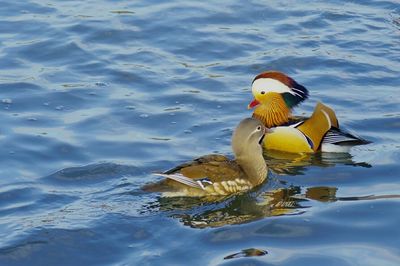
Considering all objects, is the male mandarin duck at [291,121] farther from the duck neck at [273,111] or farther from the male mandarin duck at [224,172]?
the male mandarin duck at [224,172]

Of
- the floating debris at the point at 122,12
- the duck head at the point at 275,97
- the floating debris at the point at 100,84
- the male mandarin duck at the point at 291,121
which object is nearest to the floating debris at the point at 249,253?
the male mandarin duck at the point at 291,121

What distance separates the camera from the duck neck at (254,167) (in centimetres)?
1064

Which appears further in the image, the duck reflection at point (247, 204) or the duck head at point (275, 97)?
the duck head at point (275, 97)

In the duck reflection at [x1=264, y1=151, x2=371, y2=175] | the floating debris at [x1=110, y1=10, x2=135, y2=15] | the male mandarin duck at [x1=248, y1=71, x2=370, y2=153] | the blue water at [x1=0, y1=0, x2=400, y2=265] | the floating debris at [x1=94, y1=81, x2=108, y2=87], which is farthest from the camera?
the floating debris at [x1=110, y1=10, x2=135, y2=15]

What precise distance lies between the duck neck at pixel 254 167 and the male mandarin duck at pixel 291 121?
0.92 m

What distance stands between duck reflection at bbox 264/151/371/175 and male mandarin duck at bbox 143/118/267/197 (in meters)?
0.59

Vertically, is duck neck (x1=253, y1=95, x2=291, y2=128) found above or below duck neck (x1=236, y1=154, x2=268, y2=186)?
above

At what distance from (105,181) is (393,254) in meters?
3.20

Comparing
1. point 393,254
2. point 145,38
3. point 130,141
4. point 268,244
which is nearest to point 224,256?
point 268,244

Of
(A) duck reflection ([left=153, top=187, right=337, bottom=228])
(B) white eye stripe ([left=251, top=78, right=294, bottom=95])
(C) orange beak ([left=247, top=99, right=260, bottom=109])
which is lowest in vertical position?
(A) duck reflection ([left=153, top=187, right=337, bottom=228])

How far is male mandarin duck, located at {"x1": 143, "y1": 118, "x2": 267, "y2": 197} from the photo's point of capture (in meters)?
10.1

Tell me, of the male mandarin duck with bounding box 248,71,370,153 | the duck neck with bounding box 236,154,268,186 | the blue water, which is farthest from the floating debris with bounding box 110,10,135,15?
the duck neck with bounding box 236,154,268,186

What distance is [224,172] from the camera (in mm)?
10352

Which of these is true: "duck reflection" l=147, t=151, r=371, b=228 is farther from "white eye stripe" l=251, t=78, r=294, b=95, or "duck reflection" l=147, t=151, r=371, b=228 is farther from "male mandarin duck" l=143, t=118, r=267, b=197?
"white eye stripe" l=251, t=78, r=294, b=95
